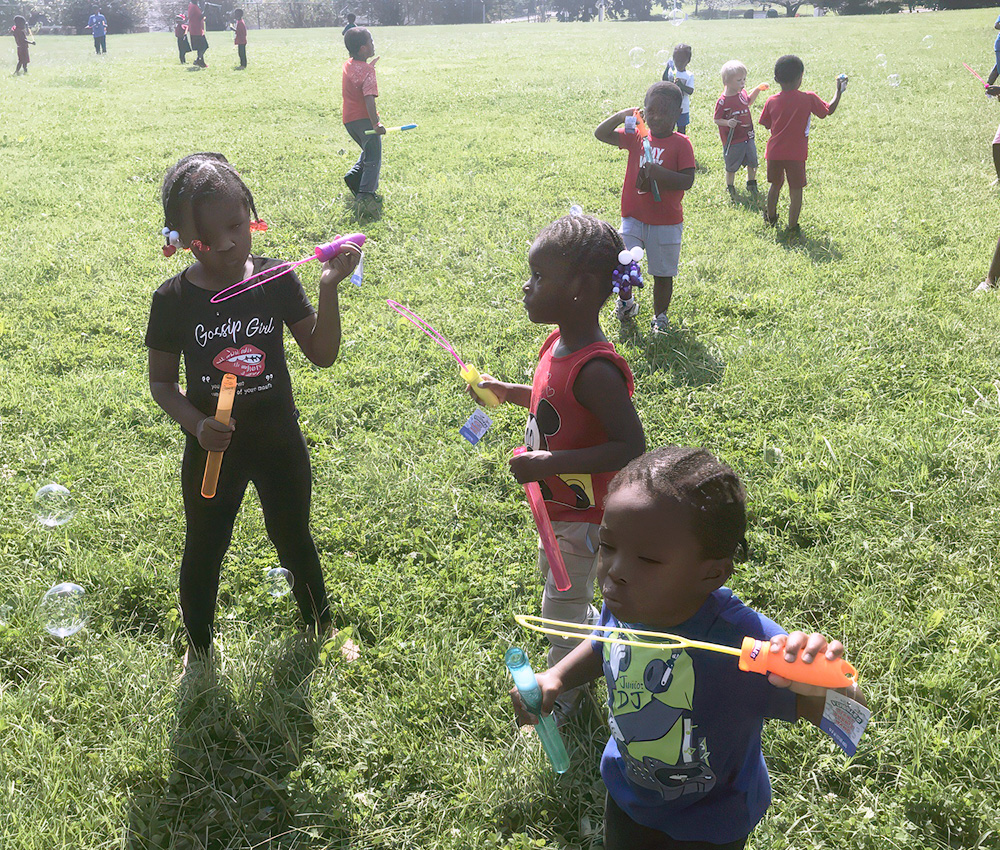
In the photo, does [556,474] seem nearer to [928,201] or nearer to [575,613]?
[575,613]

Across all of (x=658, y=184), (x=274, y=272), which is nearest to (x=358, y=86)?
(x=658, y=184)

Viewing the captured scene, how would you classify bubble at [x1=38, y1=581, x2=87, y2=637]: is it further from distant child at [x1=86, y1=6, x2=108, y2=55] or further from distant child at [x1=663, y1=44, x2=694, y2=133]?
distant child at [x1=86, y1=6, x2=108, y2=55]

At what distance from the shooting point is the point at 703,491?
5.61 feet

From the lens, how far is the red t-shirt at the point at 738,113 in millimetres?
9719

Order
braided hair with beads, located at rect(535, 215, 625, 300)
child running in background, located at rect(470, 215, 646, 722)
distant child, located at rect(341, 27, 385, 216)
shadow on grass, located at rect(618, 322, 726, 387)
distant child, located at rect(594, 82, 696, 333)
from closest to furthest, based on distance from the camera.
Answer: child running in background, located at rect(470, 215, 646, 722) < braided hair with beads, located at rect(535, 215, 625, 300) < shadow on grass, located at rect(618, 322, 726, 387) < distant child, located at rect(594, 82, 696, 333) < distant child, located at rect(341, 27, 385, 216)

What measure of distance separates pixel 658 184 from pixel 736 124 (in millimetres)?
4520

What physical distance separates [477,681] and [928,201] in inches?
345

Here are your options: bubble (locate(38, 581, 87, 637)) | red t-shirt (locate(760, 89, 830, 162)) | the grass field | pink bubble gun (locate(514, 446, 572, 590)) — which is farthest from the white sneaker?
bubble (locate(38, 581, 87, 637))

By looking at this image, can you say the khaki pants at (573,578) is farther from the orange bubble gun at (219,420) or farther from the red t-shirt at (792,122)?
the red t-shirt at (792,122)

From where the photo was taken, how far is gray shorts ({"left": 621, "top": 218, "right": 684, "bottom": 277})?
19.5 ft

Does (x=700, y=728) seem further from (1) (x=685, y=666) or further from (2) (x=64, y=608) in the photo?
(2) (x=64, y=608)

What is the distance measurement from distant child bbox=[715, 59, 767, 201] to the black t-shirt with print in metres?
Answer: 8.17

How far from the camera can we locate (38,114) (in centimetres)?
1655

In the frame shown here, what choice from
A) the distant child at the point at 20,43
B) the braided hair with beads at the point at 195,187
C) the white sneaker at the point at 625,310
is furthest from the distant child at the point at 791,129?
the distant child at the point at 20,43
